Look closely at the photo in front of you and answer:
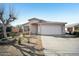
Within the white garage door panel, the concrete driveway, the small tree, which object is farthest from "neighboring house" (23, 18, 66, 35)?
the small tree

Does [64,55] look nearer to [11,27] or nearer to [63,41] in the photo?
[63,41]

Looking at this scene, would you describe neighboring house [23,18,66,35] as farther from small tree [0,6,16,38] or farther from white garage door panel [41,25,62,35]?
small tree [0,6,16,38]

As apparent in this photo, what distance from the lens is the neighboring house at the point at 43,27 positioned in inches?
253

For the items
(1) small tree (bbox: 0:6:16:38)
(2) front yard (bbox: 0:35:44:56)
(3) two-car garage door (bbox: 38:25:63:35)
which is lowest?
(2) front yard (bbox: 0:35:44:56)

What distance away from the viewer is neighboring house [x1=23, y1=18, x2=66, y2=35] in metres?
6.42

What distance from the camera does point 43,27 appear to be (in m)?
6.46

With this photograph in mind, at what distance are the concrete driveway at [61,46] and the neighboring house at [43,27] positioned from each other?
4.7 inches

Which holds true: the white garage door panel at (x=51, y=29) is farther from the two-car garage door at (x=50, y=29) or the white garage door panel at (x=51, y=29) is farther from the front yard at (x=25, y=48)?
the front yard at (x=25, y=48)

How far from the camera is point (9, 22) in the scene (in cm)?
644

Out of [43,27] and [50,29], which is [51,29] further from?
[43,27]

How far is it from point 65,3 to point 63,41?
2.18 ft

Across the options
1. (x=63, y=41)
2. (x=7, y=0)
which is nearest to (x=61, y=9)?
(x=63, y=41)

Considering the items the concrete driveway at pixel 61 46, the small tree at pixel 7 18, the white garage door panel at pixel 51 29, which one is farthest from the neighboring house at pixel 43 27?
the small tree at pixel 7 18

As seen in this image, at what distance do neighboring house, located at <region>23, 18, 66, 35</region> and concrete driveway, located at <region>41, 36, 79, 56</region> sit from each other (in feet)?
0.39
